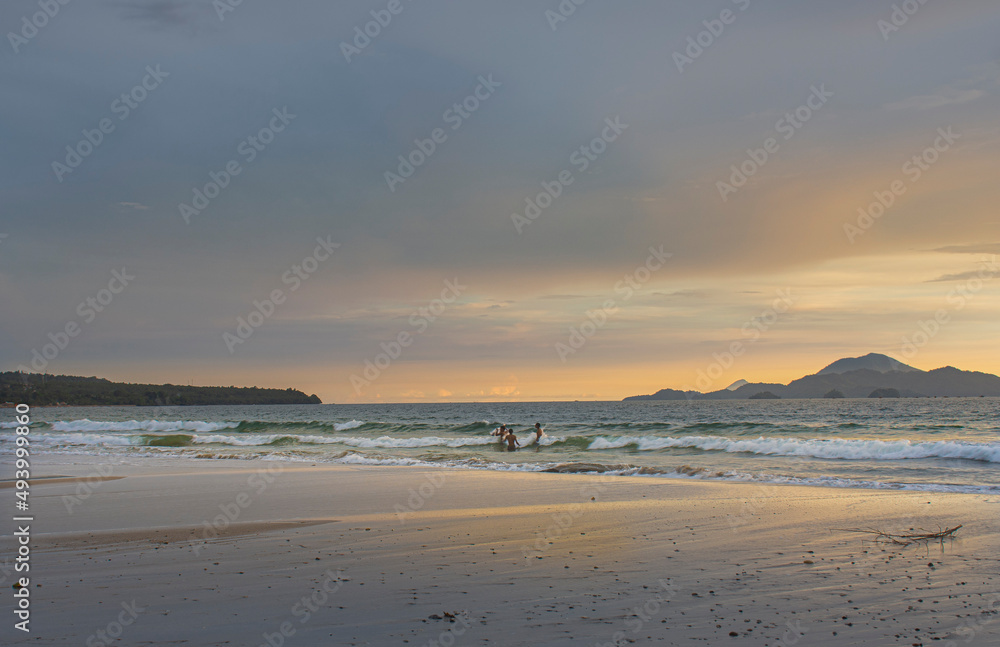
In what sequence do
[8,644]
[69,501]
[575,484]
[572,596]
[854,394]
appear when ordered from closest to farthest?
[8,644] → [572,596] → [69,501] → [575,484] → [854,394]

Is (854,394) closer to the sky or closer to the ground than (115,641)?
closer to the sky

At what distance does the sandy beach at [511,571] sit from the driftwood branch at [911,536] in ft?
0.58

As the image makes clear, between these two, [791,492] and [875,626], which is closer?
[875,626]

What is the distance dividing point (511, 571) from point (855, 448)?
23.9 metres

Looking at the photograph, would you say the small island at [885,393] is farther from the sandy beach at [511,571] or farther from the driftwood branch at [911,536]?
the driftwood branch at [911,536]

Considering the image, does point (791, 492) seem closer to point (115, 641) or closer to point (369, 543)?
point (369, 543)

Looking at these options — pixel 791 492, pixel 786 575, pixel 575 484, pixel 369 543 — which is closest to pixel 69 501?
pixel 369 543

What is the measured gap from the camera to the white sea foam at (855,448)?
23.5 m

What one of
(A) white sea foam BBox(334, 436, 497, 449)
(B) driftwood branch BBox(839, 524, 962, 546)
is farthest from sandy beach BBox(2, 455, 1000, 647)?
(A) white sea foam BBox(334, 436, 497, 449)

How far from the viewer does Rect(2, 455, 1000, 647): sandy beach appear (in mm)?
5559

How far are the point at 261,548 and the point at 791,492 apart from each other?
11.6 metres

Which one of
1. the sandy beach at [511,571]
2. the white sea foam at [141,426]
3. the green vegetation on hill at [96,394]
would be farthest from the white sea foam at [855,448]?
the green vegetation on hill at [96,394]

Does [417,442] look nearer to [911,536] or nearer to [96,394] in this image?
[911,536]

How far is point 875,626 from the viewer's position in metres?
5.65
